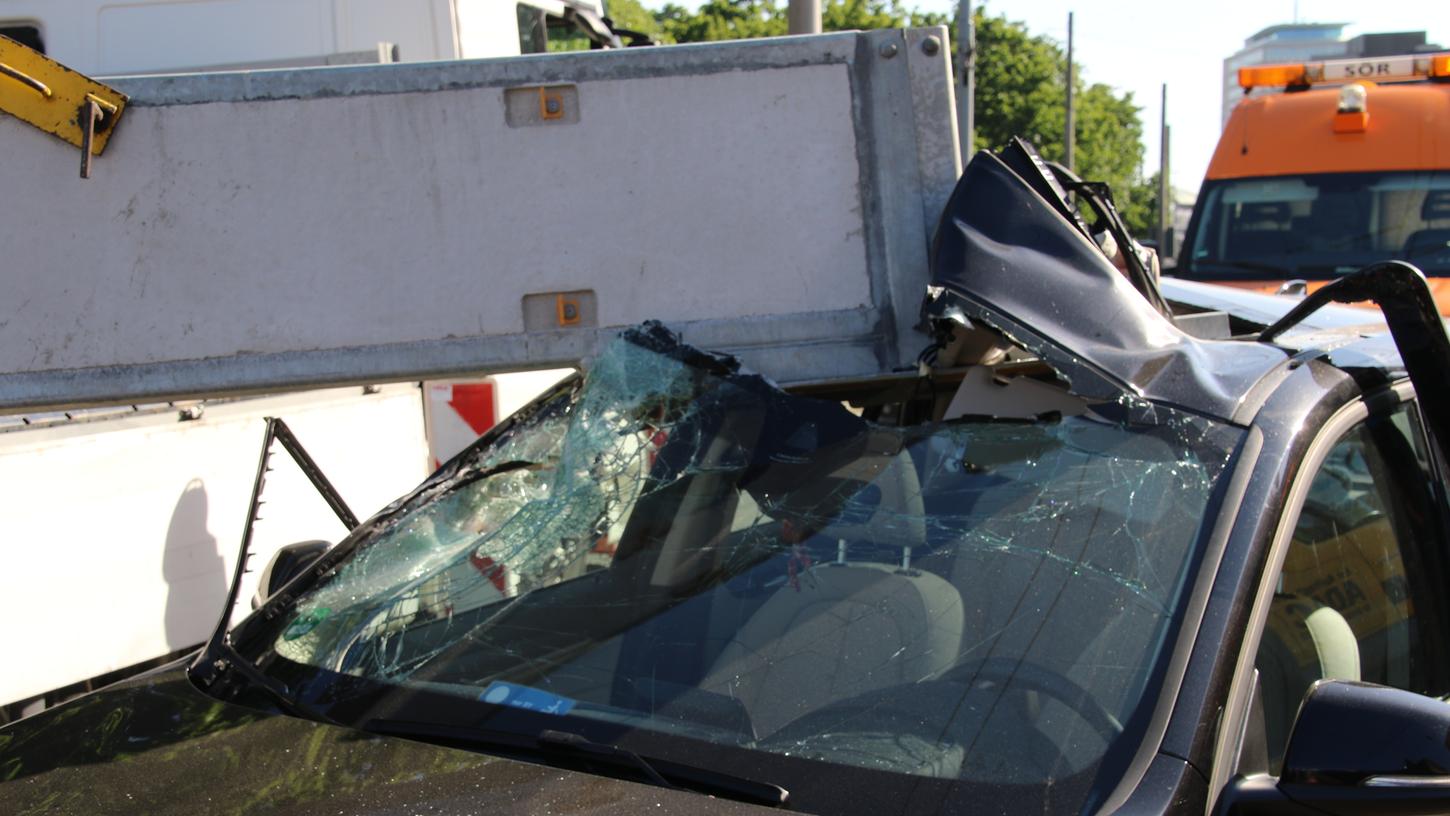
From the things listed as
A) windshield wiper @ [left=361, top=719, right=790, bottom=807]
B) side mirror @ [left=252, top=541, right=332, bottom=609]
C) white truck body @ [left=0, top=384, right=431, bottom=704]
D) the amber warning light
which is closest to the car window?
windshield wiper @ [left=361, top=719, right=790, bottom=807]

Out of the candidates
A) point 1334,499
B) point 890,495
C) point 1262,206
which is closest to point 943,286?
point 890,495

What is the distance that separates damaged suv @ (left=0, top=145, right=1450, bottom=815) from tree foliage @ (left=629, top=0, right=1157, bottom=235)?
19.5 meters

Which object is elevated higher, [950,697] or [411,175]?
[411,175]

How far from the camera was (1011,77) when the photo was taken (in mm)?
27047

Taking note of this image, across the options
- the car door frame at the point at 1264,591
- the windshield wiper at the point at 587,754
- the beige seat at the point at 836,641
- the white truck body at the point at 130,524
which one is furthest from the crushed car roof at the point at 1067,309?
the white truck body at the point at 130,524

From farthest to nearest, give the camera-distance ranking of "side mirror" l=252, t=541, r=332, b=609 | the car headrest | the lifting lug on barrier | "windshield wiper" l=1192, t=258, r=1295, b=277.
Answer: "windshield wiper" l=1192, t=258, r=1295, b=277 < the car headrest < "side mirror" l=252, t=541, r=332, b=609 < the lifting lug on barrier

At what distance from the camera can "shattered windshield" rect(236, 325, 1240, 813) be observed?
1.89 m

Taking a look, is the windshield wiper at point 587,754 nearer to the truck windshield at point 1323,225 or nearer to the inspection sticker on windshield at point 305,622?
the inspection sticker on windshield at point 305,622

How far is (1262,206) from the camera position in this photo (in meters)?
10.1

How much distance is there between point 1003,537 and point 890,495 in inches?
8.3

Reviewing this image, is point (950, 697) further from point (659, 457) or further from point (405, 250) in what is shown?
point (405, 250)

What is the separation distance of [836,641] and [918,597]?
0.48 ft

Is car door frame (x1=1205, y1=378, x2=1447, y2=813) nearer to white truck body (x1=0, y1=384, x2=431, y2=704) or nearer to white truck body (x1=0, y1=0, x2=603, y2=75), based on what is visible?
white truck body (x1=0, y1=384, x2=431, y2=704)

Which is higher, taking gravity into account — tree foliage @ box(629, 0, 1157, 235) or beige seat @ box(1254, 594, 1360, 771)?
tree foliage @ box(629, 0, 1157, 235)
